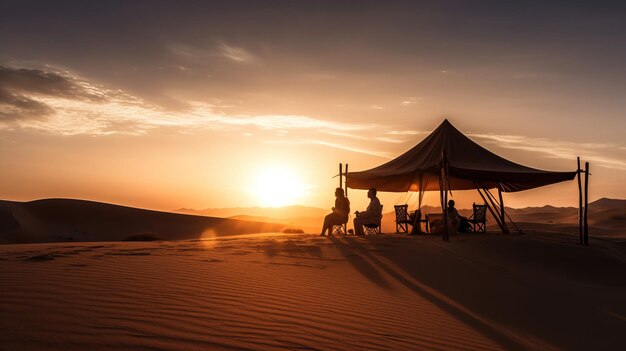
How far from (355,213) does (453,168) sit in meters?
3.14

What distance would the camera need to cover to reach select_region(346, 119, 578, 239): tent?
1509 cm

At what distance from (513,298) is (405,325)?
139 inches

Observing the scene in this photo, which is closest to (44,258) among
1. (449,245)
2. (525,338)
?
(525,338)

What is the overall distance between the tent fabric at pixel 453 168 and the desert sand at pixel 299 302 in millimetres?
4733

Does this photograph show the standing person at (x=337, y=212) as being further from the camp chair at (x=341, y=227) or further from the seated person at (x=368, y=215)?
the seated person at (x=368, y=215)

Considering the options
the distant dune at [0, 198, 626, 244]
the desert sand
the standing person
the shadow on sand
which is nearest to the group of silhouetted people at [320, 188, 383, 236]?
the standing person

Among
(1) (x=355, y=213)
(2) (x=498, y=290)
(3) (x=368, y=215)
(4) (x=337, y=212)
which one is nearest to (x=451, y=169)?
(3) (x=368, y=215)

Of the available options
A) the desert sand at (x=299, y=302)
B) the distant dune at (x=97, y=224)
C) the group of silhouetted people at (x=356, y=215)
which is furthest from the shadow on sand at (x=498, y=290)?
the distant dune at (x=97, y=224)

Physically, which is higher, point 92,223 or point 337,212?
→ point 337,212

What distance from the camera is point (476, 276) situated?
9.05m

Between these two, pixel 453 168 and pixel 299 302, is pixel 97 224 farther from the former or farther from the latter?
pixel 299 302

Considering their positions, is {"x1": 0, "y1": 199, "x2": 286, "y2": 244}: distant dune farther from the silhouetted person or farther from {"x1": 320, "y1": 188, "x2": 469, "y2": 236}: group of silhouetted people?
the silhouetted person

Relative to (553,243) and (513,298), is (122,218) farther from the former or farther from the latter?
(513,298)

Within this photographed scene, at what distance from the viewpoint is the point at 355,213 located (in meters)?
15.3
